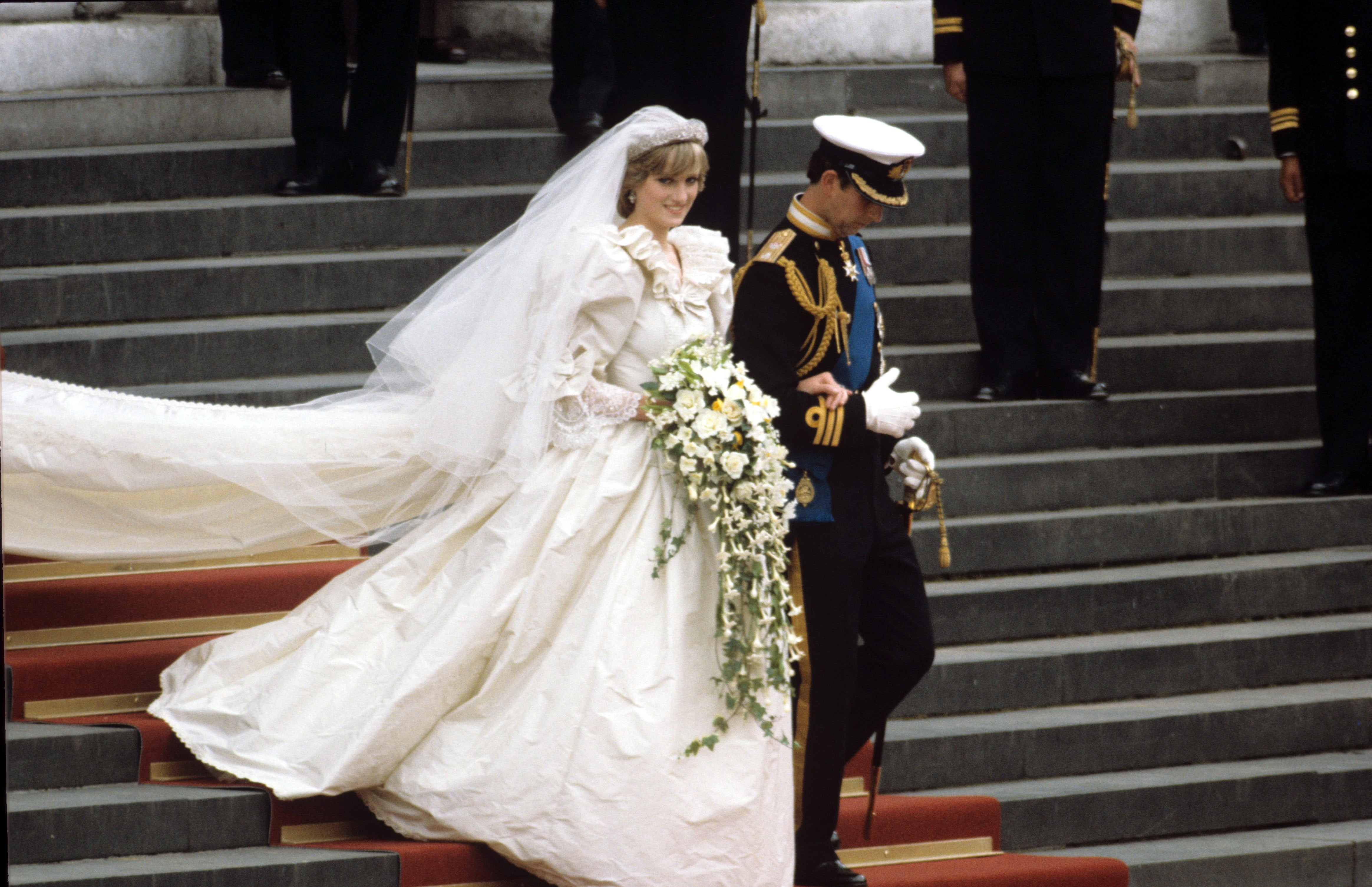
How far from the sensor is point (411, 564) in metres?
4.44

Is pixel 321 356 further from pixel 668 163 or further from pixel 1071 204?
pixel 1071 204

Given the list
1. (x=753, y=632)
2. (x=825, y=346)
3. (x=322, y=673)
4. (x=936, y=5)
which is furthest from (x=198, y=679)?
(x=936, y=5)

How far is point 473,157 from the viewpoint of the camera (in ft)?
23.9

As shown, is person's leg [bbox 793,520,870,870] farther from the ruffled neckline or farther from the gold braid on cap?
Result: the ruffled neckline

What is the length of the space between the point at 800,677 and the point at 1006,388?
2.45 meters

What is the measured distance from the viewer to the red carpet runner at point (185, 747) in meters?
4.32

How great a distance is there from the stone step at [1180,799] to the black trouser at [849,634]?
2.61ft

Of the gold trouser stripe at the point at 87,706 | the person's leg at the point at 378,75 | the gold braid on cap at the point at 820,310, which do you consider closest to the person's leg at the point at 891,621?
the gold braid on cap at the point at 820,310

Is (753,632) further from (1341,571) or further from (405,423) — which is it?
(1341,571)

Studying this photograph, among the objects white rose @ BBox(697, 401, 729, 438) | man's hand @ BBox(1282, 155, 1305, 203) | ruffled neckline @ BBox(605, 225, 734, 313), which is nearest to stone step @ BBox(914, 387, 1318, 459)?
man's hand @ BBox(1282, 155, 1305, 203)

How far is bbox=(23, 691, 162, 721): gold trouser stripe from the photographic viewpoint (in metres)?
4.57

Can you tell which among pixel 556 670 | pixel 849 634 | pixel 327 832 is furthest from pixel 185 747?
pixel 849 634

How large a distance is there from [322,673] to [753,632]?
1.08 metres

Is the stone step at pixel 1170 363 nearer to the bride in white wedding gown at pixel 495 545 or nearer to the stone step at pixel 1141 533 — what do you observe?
the stone step at pixel 1141 533
